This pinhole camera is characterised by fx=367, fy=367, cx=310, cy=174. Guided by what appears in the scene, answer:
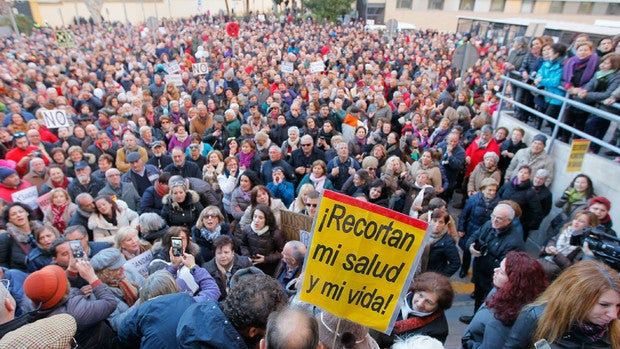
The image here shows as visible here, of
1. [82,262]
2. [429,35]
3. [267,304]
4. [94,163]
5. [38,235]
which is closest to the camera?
[267,304]

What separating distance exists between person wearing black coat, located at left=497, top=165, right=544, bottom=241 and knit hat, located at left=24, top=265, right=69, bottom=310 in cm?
549

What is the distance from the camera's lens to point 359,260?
2303 mm

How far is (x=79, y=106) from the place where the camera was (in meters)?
10.6

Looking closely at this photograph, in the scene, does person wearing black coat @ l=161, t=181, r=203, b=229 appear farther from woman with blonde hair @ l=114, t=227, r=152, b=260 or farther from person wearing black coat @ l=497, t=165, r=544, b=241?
person wearing black coat @ l=497, t=165, r=544, b=241

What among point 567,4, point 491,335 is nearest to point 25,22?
point 491,335

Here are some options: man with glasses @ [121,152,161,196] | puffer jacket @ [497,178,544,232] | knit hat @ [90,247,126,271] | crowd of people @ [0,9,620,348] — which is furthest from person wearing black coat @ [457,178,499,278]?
man with glasses @ [121,152,161,196]

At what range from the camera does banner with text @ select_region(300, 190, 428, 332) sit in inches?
87.0

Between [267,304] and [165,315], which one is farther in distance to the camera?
[165,315]

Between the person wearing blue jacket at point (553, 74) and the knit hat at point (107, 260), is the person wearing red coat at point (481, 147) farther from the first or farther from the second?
the knit hat at point (107, 260)

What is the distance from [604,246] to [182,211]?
4.67 meters

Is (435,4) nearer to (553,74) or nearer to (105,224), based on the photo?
(553,74)

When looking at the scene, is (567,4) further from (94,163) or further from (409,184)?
(94,163)

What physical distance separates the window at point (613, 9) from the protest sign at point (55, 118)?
42124 mm

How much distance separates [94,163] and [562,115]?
8.22 m
